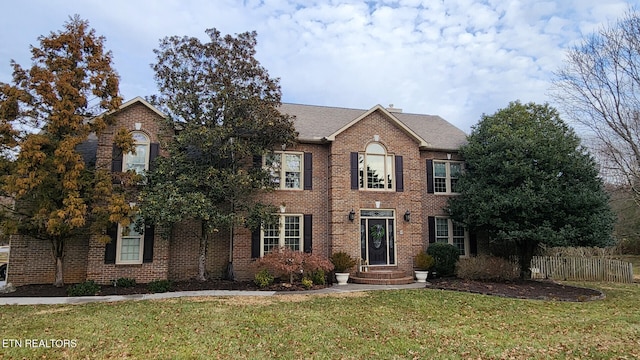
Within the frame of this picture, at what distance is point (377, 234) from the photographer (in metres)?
15.6

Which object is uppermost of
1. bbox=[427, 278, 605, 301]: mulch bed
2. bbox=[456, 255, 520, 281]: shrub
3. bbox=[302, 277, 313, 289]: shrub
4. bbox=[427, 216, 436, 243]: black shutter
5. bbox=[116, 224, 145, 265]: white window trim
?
bbox=[427, 216, 436, 243]: black shutter

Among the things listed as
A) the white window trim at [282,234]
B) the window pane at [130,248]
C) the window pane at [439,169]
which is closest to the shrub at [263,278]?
the white window trim at [282,234]

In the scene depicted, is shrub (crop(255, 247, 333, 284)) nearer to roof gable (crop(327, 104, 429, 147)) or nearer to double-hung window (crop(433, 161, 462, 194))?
roof gable (crop(327, 104, 429, 147))

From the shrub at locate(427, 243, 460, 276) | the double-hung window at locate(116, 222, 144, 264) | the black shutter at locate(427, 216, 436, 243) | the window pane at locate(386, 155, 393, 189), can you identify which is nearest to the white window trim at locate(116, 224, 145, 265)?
the double-hung window at locate(116, 222, 144, 264)

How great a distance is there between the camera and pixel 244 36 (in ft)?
44.9

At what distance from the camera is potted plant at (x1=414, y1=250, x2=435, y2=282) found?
1502 centimetres

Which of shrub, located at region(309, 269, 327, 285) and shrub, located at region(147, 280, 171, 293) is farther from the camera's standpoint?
shrub, located at region(309, 269, 327, 285)

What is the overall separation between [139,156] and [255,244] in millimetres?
5277

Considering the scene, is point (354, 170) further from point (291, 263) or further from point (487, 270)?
point (487, 270)

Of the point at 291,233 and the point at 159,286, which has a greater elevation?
the point at 291,233

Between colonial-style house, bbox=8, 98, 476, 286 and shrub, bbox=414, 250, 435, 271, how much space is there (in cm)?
41

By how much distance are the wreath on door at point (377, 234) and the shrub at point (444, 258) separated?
208 cm

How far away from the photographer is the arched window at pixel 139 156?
13.8 metres

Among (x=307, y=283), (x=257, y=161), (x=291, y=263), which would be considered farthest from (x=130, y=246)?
(x=307, y=283)
